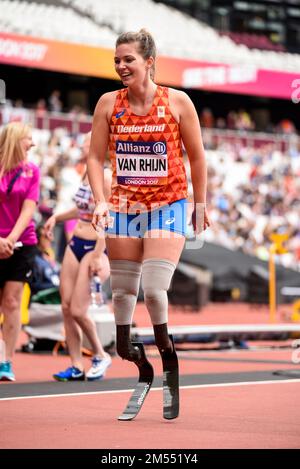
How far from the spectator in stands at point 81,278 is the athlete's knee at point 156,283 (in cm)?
248

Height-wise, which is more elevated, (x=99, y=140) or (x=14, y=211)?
(x=99, y=140)

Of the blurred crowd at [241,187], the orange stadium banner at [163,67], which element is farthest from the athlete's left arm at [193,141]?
the orange stadium banner at [163,67]

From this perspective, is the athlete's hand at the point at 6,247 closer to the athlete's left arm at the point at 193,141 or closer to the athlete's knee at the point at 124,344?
the athlete's knee at the point at 124,344

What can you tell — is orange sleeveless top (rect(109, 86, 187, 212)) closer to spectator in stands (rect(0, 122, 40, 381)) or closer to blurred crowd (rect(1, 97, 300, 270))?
spectator in stands (rect(0, 122, 40, 381))

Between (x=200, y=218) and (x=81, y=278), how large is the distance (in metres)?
2.69

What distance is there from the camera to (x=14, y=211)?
28.3 feet

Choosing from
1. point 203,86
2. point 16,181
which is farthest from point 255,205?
point 16,181

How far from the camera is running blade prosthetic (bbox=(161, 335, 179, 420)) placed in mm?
6199

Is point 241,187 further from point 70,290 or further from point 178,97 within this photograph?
point 178,97

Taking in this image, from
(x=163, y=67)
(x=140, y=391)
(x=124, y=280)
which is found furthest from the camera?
(x=163, y=67)

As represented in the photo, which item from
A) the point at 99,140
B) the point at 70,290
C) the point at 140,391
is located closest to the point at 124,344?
the point at 140,391

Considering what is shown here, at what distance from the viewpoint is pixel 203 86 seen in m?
40.2

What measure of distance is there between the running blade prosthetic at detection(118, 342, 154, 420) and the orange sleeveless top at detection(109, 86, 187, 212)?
91cm
